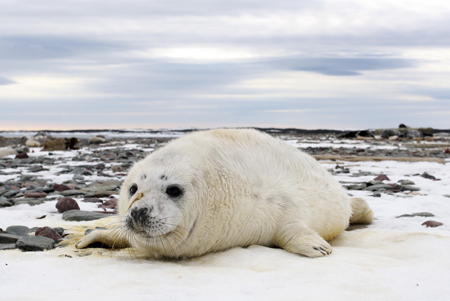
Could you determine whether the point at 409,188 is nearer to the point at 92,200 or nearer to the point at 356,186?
the point at 356,186

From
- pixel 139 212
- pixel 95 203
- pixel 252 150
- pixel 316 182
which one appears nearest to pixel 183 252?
pixel 139 212

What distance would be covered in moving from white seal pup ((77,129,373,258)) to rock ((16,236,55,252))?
251 millimetres

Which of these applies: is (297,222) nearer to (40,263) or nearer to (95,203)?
(40,263)

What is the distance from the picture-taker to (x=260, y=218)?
12.3ft

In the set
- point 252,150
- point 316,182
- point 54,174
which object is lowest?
point 54,174

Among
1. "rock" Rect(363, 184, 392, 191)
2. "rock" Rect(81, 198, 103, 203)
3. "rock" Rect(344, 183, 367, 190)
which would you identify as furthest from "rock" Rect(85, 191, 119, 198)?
"rock" Rect(363, 184, 392, 191)

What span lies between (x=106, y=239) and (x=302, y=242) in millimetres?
1653

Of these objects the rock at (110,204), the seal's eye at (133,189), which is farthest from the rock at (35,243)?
the rock at (110,204)

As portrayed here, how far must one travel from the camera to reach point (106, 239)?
391cm

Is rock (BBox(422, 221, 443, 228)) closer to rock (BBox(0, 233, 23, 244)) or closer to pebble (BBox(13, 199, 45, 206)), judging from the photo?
rock (BBox(0, 233, 23, 244))

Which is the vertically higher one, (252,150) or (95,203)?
(252,150)

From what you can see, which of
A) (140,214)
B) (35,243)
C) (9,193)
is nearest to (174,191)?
(140,214)

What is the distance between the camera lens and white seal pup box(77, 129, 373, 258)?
11.0 ft

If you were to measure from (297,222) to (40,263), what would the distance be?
2.03m
